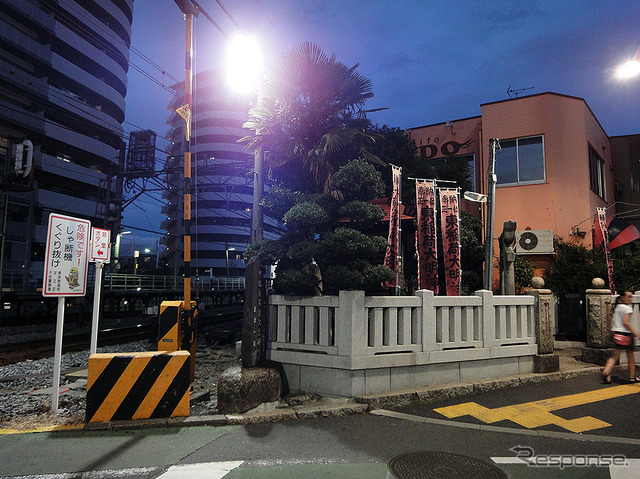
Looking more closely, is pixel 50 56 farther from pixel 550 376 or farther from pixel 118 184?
pixel 550 376

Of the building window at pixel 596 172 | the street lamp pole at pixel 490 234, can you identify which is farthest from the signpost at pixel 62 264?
the building window at pixel 596 172

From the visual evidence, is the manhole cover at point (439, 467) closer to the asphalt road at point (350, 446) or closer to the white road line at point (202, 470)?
the asphalt road at point (350, 446)

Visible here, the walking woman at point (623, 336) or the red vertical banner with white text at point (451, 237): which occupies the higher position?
the red vertical banner with white text at point (451, 237)

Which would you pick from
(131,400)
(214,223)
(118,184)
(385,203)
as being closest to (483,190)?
(385,203)

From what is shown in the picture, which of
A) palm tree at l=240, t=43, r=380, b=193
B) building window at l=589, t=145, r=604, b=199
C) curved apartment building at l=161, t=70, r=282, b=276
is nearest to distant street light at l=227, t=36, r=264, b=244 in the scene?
palm tree at l=240, t=43, r=380, b=193

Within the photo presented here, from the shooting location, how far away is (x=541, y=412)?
5.95 meters

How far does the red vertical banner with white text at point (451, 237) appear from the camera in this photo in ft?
39.5

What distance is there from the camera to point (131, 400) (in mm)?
5559

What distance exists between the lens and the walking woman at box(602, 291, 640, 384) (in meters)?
7.60

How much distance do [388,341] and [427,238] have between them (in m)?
6.25

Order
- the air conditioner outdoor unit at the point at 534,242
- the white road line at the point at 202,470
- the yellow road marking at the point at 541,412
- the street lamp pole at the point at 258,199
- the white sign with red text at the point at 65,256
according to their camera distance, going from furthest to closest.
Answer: the air conditioner outdoor unit at the point at 534,242 → the street lamp pole at the point at 258,199 → the white sign with red text at the point at 65,256 → the yellow road marking at the point at 541,412 → the white road line at the point at 202,470

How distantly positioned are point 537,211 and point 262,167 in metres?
10.3

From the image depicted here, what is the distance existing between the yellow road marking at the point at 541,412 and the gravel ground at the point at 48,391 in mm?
3896

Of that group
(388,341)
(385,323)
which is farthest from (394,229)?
(388,341)
